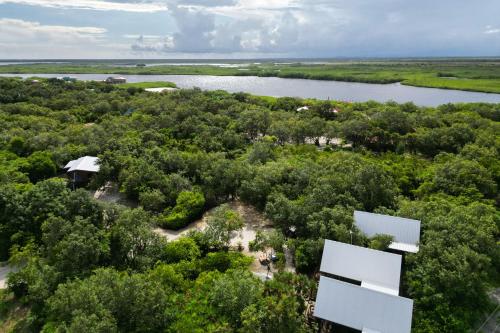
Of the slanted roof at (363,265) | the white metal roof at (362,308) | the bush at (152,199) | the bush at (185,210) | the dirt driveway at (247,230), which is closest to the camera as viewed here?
the white metal roof at (362,308)

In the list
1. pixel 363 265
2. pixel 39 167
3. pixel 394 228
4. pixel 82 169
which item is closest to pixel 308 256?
pixel 363 265

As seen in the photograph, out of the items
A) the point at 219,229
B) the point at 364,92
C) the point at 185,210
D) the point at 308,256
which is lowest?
the point at 308,256

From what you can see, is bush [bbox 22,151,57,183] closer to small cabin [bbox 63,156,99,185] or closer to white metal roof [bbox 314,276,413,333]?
small cabin [bbox 63,156,99,185]

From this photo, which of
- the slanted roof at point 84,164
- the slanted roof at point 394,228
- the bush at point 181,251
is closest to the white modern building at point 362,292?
the slanted roof at point 394,228

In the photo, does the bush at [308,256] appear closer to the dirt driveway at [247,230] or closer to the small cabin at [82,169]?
the dirt driveway at [247,230]

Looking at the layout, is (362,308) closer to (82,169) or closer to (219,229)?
(219,229)

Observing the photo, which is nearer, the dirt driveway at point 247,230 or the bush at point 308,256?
the bush at point 308,256

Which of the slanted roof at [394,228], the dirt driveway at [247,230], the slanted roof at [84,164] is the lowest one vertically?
the dirt driveway at [247,230]
